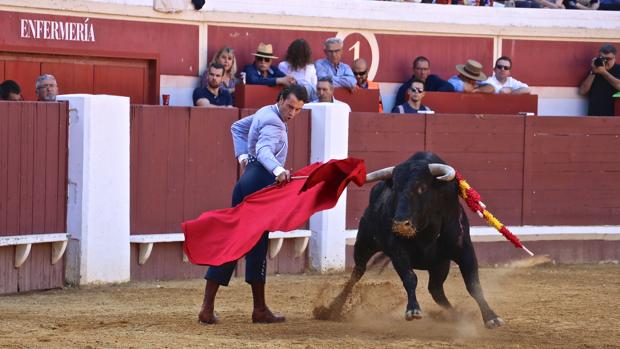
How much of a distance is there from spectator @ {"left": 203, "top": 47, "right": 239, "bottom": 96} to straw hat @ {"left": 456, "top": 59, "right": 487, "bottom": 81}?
247 cm

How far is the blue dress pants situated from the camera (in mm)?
7016

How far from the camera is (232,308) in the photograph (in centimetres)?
795

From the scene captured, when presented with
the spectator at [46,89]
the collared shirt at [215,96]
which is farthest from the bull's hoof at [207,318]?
the collared shirt at [215,96]

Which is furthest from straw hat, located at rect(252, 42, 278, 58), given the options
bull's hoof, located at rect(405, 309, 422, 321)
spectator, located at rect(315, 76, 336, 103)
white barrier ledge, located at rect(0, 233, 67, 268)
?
bull's hoof, located at rect(405, 309, 422, 321)

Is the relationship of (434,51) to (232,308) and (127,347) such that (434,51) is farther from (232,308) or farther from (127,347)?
(127,347)

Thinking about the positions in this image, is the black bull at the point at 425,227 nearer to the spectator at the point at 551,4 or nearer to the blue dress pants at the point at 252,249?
the blue dress pants at the point at 252,249

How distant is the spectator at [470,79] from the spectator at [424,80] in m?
0.17

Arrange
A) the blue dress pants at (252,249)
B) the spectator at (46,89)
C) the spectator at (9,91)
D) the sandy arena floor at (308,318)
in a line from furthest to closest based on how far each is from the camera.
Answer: the spectator at (9,91) < the spectator at (46,89) < the blue dress pants at (252,249) < the sandy arena floor at (308,318)

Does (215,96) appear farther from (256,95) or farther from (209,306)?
(209,306)

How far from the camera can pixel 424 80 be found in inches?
476

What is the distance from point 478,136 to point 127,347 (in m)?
5.89

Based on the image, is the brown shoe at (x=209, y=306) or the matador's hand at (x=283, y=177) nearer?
the matador's hand at (x=283, y=177)

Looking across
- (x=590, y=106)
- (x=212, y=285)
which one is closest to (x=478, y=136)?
(x=590, y=106)

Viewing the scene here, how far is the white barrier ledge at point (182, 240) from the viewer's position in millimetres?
9484
